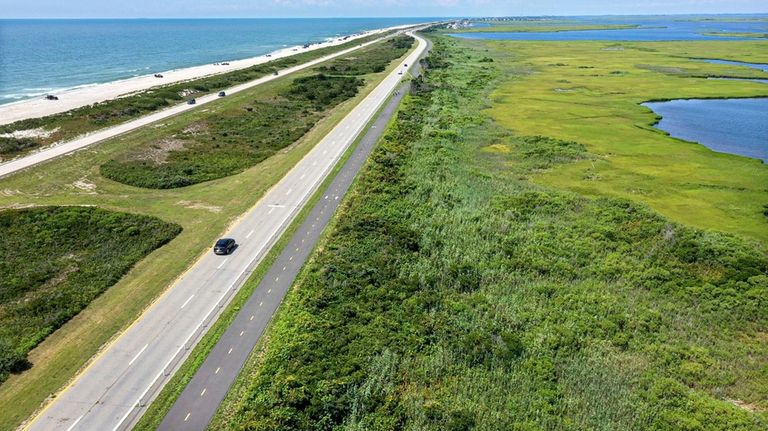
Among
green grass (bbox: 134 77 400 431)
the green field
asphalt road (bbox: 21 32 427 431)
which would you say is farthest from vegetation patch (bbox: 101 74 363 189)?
green grass (bbox: 134 77 400 431)

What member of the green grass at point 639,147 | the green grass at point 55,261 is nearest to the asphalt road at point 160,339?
the green grass at point 55,261

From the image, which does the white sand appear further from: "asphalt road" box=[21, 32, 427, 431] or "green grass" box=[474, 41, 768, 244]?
"green grass" box=[474, 41, 768, 244]

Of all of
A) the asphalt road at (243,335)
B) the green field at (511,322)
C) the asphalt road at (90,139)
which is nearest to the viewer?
the asphalt road at (243,335)

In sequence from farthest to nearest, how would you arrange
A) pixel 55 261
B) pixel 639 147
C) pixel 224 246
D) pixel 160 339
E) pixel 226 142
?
pixel 226 142, pixel 639 147, pixel 224 246, pixel 55 261, pixel 160 339

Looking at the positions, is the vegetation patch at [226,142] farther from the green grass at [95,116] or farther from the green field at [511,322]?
the green field at [511,322]

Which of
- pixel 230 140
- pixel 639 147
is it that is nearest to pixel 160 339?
pixel 230 140

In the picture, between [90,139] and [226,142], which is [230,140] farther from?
[90,139]
